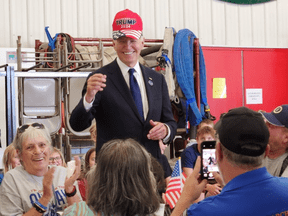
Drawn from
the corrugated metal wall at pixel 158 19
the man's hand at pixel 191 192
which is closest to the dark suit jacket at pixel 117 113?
the man's hand at pixel 191 192

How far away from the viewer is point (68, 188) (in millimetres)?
2258

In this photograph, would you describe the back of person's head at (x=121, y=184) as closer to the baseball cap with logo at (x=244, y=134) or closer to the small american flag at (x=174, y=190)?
the baseball cap with logo at (x=244, y=134)

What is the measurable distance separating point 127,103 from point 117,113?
73 millimetres

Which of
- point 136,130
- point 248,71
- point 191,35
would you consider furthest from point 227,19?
point 136,130

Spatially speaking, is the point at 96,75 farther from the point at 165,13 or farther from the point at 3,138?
the point at 165,13

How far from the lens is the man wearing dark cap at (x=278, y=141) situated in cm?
225

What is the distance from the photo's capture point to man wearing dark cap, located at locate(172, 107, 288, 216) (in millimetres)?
1351

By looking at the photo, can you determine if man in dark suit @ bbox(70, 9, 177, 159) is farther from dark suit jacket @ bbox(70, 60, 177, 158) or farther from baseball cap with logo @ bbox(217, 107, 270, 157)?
baseball cap with logo @ bbox(217, 107, 270, 157)

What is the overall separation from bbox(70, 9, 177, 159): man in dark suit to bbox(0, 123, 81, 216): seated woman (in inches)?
9.5

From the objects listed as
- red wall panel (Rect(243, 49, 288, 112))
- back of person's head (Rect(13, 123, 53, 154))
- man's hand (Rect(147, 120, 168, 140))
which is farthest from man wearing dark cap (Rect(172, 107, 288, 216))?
red wall panel (Rect(243, 49, 288, 112))

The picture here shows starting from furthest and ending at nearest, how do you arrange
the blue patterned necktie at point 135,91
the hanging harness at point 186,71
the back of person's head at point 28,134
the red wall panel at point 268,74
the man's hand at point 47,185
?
the red wall panel at point 268,74 < the hanging harness at point 186,71 < the back of person's head at point 28,134 < the blue patterned necktie at point 135,91 < the man's hand at point 47,185

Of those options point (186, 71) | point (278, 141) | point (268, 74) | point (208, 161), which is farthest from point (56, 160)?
point (268, 74)

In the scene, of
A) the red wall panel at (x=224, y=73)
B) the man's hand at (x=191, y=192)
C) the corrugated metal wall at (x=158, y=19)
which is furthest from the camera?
the red wall panel at (x=224, y=73)

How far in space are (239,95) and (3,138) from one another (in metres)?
3.98
